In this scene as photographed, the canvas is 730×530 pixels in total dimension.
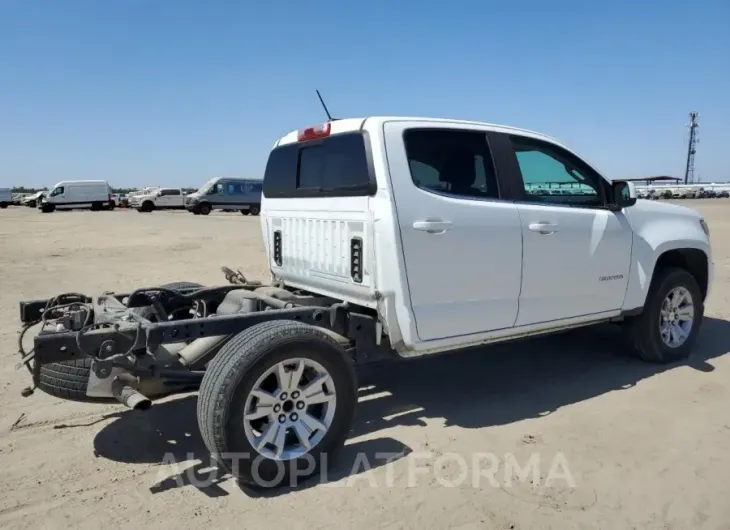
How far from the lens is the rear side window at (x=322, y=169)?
408cm

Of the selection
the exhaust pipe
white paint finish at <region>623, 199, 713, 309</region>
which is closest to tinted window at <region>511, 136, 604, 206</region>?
white paint finish at <region>623, 199, 713, 309</region>

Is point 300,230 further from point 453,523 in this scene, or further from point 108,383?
point 453,523

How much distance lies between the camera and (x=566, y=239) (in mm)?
4711

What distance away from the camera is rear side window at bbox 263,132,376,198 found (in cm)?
408

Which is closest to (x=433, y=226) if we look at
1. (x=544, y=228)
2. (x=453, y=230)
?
(x=453, y=230)

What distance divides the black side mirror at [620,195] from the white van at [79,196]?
42.2m

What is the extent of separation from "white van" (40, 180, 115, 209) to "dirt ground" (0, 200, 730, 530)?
39067 mm

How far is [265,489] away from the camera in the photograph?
3.44m

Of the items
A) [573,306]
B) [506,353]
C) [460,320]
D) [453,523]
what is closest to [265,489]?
[453,523]

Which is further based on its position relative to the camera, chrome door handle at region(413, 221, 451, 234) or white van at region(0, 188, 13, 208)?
white van at region(0, 188, 13, 208)

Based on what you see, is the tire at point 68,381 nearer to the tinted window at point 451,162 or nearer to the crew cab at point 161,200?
the tinted window at point 451,162

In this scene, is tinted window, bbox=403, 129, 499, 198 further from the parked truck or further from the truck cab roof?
the parked truck

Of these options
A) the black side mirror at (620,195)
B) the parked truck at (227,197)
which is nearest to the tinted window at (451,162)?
the black side mirror at (620,195)

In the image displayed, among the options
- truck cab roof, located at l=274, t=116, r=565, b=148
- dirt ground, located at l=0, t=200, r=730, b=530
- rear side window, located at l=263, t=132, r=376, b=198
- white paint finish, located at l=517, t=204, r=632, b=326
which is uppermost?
truck cab roof, located at l=274, t=116, r=565, b=148
